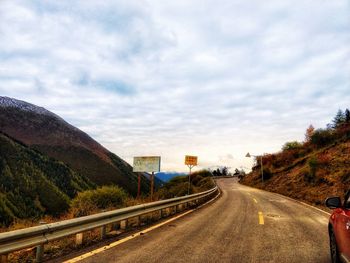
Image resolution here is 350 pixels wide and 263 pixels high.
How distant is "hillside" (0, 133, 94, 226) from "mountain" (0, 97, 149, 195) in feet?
43.9

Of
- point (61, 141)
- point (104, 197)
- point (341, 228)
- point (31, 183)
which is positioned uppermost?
point (61, 141)

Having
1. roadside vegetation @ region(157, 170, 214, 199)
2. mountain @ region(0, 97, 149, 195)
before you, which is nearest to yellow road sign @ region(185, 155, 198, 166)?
roadside vegetation @ region(157, 170, 214, 199)

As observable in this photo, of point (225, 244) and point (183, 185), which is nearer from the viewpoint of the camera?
point (225, 244)

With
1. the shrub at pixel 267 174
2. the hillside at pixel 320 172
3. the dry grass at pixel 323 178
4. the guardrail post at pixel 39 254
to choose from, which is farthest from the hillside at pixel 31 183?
the guardrail post at pixel 39 254

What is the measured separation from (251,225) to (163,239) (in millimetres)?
4209

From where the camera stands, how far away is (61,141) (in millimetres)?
135750

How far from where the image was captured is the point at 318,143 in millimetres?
57219

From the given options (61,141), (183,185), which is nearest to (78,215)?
(183,185)

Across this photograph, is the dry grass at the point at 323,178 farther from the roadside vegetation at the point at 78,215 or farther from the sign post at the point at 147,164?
the roadside vegetation at the point at 78,215

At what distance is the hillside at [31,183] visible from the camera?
69188 mm

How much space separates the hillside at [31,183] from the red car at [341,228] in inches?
2368

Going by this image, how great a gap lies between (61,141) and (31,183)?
55428 mm

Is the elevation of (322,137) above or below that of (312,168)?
above

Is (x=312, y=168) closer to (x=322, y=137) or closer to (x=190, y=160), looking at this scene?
(x=190, y=160)
